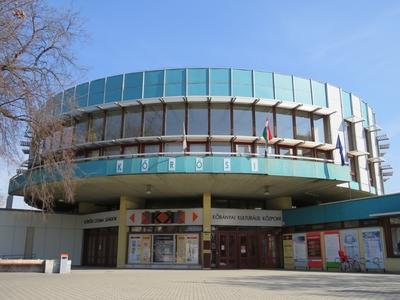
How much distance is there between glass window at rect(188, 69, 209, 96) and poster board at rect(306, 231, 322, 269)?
1155 centimetres

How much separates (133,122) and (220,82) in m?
6.51

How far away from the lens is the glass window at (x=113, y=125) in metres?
29.0

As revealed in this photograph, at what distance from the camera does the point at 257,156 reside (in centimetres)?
2469

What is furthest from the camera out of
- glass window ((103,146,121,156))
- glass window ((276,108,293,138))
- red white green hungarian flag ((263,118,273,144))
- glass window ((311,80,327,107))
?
glass window ((311,80,327,107))

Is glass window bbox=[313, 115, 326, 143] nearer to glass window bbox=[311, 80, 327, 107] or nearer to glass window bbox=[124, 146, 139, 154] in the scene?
glass window bbox=[311, 80, 327, 107]

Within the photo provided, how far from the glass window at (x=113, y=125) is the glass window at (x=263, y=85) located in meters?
9.55

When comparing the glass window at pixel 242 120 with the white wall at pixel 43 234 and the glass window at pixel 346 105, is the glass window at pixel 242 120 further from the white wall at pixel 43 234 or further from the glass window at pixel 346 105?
the white wall at pixel 43 234

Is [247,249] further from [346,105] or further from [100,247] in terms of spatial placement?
[346,105]

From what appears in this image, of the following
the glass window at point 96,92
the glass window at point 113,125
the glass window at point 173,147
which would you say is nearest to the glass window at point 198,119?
the glass window at point 173,147

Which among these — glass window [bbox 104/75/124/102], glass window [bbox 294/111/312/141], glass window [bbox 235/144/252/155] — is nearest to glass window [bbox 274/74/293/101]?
glass window [bbox 294/111/312/141]

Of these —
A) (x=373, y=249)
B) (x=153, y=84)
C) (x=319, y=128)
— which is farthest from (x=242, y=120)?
(x=373, y=249)

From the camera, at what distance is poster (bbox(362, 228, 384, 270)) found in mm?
23094

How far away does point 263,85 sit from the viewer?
1104 inches

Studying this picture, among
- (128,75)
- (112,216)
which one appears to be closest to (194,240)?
(112,216)
